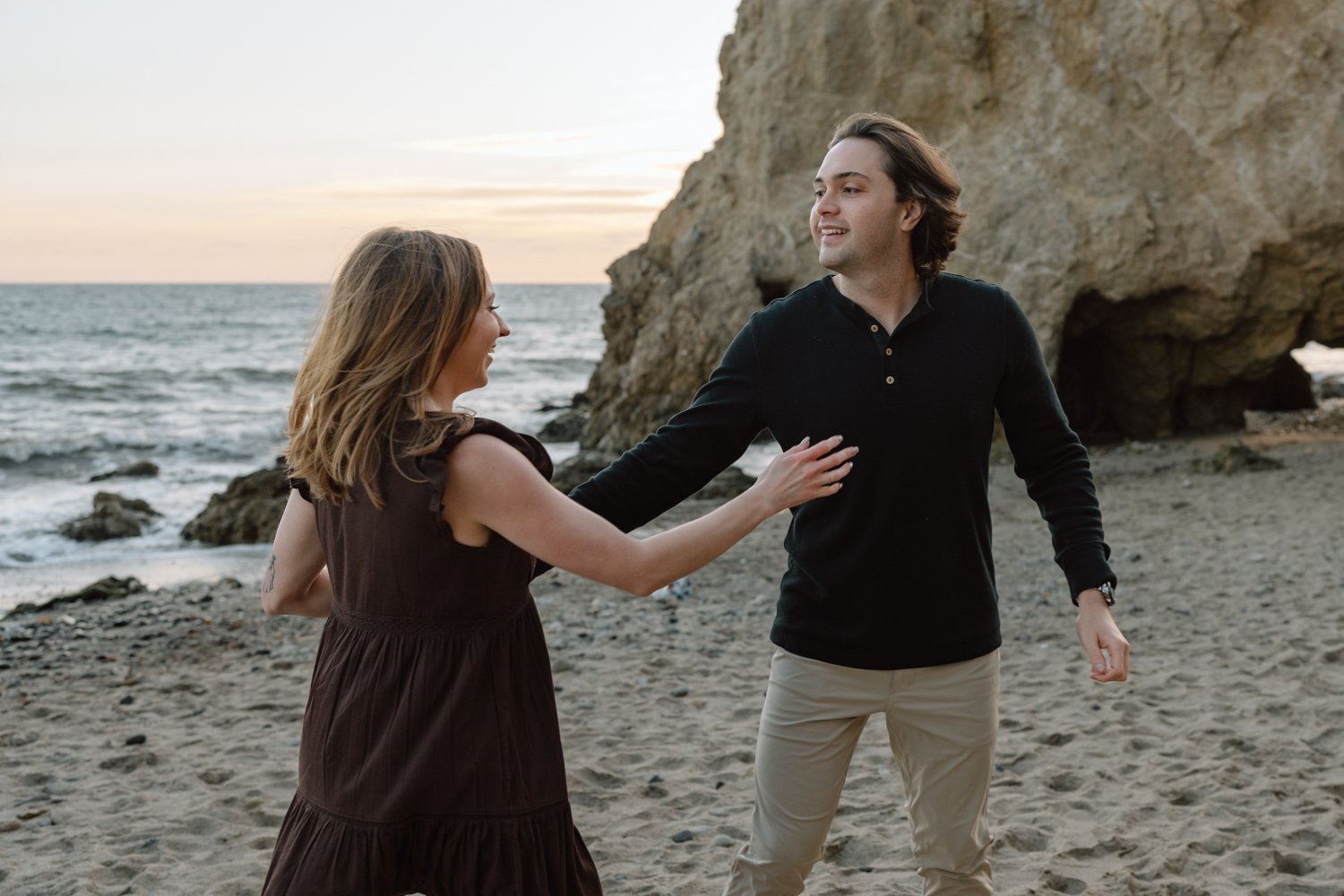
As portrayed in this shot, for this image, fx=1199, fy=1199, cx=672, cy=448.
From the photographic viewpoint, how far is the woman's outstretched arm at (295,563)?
243 cm

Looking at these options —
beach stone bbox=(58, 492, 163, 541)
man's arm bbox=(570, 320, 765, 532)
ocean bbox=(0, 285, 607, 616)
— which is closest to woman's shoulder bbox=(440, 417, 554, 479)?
ocean bbox=(0, 285, 607, 616)

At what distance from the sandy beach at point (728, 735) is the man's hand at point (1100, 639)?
150 cm

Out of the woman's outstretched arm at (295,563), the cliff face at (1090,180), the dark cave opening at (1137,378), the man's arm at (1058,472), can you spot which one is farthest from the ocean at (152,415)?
the dark cave opening at (1137,378)

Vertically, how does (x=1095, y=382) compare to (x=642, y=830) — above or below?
above

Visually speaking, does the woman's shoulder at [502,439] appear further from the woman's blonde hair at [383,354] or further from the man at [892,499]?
the man at [892,499]

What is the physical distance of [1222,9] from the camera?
14469mm

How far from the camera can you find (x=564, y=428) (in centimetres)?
2244

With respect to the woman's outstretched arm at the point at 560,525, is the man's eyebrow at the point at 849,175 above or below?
above

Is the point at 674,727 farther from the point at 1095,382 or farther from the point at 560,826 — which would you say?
the point at 1095,382

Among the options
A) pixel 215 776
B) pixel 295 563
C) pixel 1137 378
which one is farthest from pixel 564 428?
pixel 295 563

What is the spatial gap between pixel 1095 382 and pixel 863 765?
1325cm

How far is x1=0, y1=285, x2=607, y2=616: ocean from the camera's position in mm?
12602

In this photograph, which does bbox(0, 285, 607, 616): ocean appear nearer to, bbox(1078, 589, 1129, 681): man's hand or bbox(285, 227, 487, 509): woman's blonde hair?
bbox(285, 227, 487, 509): woman's blonde hair

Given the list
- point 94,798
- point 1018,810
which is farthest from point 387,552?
point 94,798
